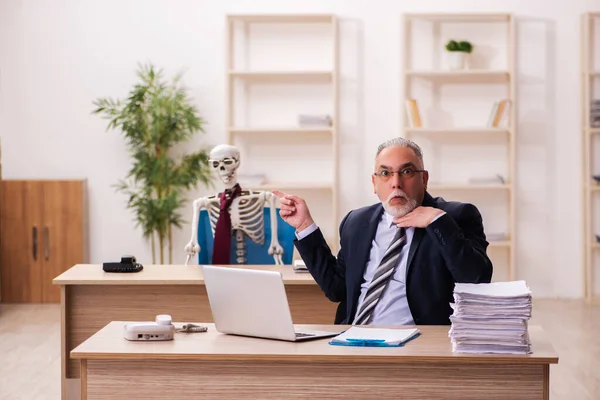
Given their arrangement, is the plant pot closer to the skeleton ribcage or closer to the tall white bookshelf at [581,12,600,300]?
the tall white bookshelf at [581,12,600,300]

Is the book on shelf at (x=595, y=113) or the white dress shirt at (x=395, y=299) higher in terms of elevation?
the book on shelf at (x=595, y=113)

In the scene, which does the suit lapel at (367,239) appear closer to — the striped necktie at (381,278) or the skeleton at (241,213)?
the striped necktie at (381,278)

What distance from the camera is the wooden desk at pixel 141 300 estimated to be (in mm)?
4332

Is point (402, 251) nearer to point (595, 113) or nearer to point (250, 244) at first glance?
point (250, 244)

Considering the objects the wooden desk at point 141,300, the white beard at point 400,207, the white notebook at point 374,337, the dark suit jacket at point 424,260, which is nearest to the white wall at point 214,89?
the wooden desk at point 141,300

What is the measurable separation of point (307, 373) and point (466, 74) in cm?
542

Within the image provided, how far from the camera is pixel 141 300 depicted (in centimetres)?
442

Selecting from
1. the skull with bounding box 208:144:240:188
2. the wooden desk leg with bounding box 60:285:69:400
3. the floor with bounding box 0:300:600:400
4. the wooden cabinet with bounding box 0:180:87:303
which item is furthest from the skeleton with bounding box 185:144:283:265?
the wooden cabinet with bounding box 0:180:87:303

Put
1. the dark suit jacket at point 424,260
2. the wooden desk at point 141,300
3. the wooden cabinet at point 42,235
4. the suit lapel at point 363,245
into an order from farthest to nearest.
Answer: the wooden cabinet at point 42,235 → the wooden desk at point 141,300 → the suit lapel at point 363,245 → the dark suit jacket at point 424,260

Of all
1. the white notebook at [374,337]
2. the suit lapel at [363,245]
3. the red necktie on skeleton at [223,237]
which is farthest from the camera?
the red necktie on skeleton at [223,237]

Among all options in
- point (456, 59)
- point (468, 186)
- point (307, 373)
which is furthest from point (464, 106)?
point (307, 373)

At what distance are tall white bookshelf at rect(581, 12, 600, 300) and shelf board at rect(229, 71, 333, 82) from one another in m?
2.07

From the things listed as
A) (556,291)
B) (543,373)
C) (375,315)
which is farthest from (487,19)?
(543,373)

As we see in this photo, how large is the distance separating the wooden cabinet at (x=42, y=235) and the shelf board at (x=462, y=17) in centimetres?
312
